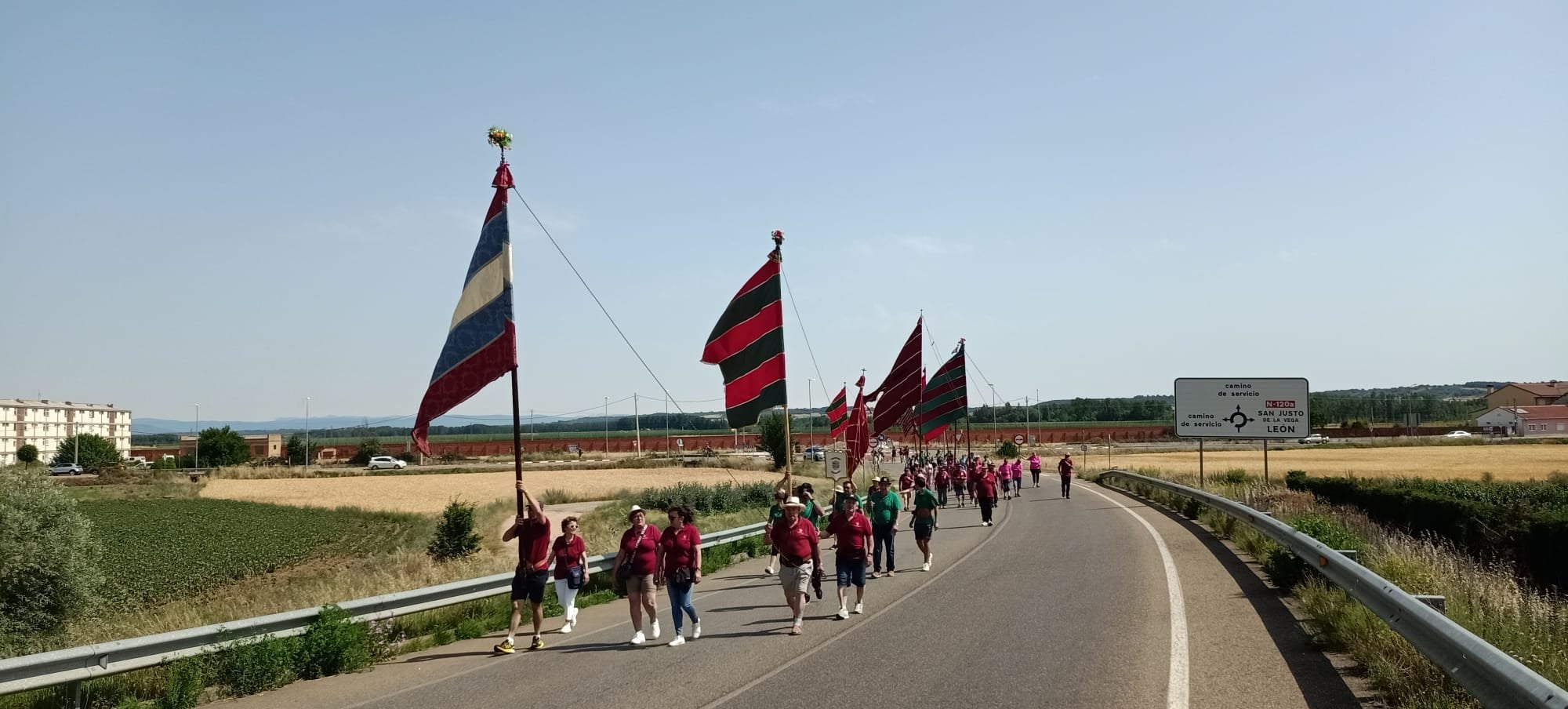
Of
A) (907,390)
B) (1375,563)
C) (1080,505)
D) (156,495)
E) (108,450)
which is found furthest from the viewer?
(108,450)

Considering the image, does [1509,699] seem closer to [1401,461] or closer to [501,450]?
[1401,461]

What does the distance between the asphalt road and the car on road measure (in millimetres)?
97984

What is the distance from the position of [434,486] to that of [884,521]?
5837cm

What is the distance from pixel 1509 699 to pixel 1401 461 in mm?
72542

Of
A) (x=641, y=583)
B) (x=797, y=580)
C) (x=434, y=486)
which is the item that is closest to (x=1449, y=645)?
(x=797, y=580)

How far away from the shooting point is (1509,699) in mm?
5824

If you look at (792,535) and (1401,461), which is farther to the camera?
(1401,461)

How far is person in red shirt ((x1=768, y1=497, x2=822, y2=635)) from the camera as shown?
1195cm

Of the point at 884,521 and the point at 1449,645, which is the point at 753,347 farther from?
the point at 1449,645

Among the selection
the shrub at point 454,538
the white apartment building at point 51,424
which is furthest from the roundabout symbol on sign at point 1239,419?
the white apartment building at point 51,424

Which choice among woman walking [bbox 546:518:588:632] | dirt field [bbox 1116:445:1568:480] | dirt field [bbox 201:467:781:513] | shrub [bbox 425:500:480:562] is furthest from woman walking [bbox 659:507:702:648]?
dirt field [bbox 1116:445:1568:480]

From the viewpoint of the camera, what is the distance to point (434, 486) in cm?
6950

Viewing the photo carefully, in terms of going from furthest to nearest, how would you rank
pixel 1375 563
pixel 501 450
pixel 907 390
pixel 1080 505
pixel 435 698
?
pixel 501 450 → pixel 907 390 → pixel 1080 505 → pixel 1375 563 → pixel 435 698

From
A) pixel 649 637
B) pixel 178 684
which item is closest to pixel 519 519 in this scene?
pixel 649 637
